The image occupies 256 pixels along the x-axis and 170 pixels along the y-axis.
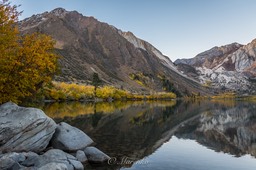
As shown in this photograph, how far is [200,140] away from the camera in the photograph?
2034 inches

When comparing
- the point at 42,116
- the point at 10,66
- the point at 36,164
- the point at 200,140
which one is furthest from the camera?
the point at 200,140

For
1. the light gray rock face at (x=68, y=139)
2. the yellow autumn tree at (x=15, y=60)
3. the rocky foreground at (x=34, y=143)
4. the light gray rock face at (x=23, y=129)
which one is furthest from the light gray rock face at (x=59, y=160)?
the yellow autumn tree at (x=15, y=60)

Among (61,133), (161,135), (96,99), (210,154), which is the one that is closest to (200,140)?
(161,135)

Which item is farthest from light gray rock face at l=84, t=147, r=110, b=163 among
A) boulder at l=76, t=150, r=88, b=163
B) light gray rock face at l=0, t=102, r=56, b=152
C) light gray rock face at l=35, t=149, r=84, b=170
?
light gray rock face at l=0, t=102, r=56, b=152

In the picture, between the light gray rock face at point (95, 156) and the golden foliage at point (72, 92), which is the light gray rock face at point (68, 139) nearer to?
the light gray rock face at point (95, 156)

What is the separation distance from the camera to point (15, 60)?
31.2m

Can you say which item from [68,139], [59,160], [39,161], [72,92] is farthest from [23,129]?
[72,92]

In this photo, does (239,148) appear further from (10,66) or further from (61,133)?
(10,66)

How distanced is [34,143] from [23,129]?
6.68 feet

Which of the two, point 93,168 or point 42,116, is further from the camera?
point 42,116

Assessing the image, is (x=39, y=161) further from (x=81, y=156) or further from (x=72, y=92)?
(x=72, y=92)

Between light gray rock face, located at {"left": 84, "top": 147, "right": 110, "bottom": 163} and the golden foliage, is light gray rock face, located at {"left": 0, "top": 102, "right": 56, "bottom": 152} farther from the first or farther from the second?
the golden foliage

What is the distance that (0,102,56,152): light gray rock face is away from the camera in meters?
26.6

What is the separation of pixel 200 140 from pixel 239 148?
26.5 ft
